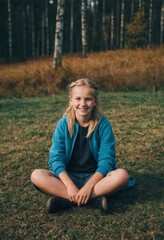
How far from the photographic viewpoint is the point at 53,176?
3172 mm

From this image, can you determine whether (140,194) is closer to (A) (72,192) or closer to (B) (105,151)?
(B) (105,151)

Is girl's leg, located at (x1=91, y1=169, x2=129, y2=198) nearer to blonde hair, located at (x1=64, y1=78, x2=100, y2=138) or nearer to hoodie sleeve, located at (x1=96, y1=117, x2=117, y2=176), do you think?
hoodie sleeve, located at (x1=96, y1=117, x2=117, y2=176)

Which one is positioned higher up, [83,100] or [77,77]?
[83,100]

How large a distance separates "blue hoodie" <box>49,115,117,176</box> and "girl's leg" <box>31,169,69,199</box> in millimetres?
78

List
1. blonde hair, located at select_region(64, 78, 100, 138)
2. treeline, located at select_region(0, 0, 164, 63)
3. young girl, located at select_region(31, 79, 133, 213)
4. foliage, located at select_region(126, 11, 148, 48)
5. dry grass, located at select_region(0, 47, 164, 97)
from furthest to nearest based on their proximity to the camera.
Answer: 1. treeline, located at select_region(0, 0, 164, 63)
2. foliage, located at select_region(126, 11, 148, 48)
3. dry grass, located at select_region(0, 47, 164, 97)
4. blonde hair, located at select_region(64, 78, 100, 138)
5. young girl, located at select_region(31, 79, 133, 213)

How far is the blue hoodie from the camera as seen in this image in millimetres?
3141

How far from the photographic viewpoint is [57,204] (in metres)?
2.94

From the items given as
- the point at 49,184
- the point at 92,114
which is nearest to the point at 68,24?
the point at 92,114

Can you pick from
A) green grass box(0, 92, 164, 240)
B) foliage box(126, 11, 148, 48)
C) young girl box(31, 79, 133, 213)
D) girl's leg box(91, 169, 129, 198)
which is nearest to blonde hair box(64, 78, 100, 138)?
young girl box(31, 79, 133, 213)

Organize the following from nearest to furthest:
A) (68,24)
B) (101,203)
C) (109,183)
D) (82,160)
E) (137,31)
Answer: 1. (101,203)
2. (109,183)
3. (82,160)
4. (137,31)
5. (68,24)

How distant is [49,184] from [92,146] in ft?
1.77

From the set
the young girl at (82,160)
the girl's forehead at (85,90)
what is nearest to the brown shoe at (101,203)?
the young girl at (82,160)

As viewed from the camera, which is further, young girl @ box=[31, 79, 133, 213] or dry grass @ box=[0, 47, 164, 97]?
dry grass @ box=[0, 47, 164, 97]

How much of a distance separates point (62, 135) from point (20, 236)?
3.38 feet
